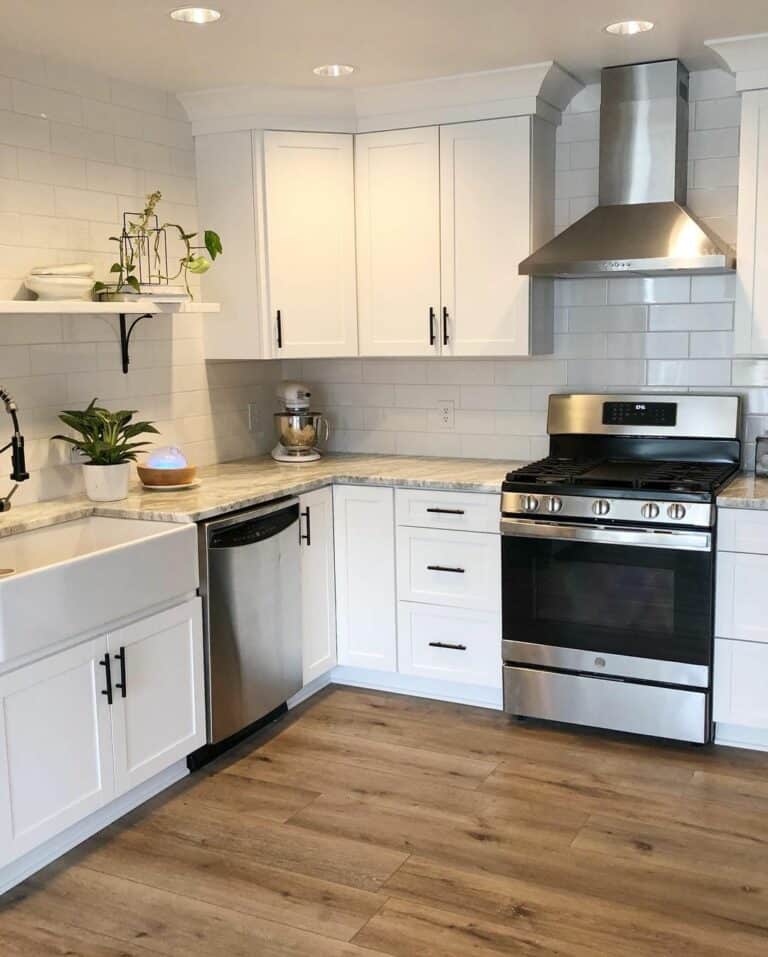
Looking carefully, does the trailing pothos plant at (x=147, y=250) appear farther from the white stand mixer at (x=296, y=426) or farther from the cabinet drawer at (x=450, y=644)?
the cabinet drawer at (x=450, y=644)

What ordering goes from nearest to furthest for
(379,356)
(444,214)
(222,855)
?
(222,855)
(444,214)
(379,356)

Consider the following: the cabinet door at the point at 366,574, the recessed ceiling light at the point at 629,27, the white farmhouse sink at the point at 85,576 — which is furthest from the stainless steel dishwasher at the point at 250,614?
the recessed ceiling light at the point at 629,27

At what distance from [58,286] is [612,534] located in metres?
2.03

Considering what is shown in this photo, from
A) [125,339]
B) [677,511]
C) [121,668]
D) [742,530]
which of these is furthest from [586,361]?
[121,668]

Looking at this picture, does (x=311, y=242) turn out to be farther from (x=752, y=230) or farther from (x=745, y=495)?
(x=745, y=495)

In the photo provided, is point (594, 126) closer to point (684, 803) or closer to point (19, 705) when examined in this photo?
point (684, 803)

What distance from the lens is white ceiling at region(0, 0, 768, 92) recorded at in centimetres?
302

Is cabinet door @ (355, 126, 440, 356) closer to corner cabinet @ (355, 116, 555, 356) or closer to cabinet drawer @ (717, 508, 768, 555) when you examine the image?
corner cabinet @ (355, 116, 555, 356)

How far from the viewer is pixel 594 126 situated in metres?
4.11

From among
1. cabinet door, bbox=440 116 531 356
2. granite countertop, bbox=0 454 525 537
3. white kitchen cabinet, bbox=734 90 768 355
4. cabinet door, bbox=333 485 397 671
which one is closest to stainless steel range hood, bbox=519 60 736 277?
white kitchen cabinet, bbox=734 90 768 355

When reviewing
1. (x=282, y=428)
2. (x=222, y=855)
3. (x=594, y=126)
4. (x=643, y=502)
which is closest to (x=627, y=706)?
(x=643, y=502)

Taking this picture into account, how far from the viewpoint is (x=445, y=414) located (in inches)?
179

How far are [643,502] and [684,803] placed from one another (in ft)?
3.20

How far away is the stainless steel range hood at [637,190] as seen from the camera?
3656 mm
